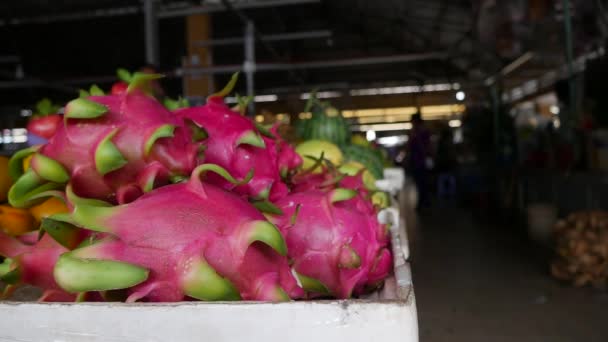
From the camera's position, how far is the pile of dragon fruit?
0.48 metres

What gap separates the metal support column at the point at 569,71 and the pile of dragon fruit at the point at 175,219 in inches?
154

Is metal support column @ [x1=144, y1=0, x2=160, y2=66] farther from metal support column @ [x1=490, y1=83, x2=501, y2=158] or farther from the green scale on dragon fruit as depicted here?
metal support column @ [x1=490, y1=83, x2=501, y2=158]

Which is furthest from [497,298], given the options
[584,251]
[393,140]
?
[393,140]

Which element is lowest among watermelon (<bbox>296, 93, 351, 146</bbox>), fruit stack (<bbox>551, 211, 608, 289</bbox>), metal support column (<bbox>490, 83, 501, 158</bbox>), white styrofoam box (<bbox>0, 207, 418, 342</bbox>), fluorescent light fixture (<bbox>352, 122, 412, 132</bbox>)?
fruit stack (<bbox>551, 211, 608, 289</bbox>)

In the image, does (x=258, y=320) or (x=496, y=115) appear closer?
(x=258, y=320)

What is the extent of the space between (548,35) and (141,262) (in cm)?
510

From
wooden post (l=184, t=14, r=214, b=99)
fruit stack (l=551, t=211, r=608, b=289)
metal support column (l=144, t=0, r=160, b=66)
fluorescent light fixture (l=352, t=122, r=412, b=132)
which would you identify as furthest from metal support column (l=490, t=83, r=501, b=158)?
fluorescent light fixture (l=352, t=122, r=412, b=132)

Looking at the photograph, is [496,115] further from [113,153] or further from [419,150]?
[113,153]

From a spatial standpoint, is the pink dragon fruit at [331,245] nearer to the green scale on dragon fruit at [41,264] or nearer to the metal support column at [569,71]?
the green scale on dragon fruit at [41,264]

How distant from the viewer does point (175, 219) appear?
0.50m

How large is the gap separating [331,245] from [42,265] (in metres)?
0.33

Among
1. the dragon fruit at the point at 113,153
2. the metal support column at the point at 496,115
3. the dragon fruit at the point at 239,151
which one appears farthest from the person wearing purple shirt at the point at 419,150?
the dragon fruit at the point at 113,153

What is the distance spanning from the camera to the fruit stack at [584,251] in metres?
3.16

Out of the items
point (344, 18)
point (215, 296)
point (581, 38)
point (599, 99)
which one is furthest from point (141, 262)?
point (344, 18)
